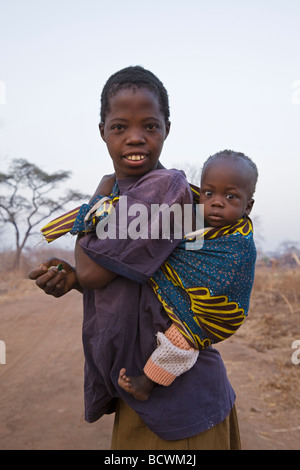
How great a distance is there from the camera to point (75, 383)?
184 inches

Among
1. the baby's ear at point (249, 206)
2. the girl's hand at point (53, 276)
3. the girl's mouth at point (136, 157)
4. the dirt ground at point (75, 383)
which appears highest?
the girl's mouth at point (136, 157)

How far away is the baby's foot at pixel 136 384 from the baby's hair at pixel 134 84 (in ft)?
2.92

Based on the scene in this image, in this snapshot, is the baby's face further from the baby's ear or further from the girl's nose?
the girl's nose

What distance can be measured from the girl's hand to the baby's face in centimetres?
53

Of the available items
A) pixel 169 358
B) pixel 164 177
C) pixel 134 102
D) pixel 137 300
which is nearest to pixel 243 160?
pixel 164 177

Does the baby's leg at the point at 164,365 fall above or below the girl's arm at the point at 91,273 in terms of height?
below

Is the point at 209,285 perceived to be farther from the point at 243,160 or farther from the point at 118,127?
the point at 118,127

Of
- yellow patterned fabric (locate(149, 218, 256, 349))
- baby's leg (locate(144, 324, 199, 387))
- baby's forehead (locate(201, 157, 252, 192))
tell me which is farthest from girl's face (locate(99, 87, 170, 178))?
baby's leg (locate(144, 324, 199, 387))

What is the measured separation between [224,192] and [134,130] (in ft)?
1.19

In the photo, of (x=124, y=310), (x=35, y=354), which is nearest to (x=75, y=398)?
(x=35, y=354)

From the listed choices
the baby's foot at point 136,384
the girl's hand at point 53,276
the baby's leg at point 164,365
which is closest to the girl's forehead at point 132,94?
the girl's hand at point 53,276

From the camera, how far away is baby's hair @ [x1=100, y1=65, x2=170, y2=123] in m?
1.45

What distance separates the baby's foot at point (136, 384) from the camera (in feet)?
4.53

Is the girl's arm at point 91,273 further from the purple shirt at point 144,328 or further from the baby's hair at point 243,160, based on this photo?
the baby's hair at point 243,160
